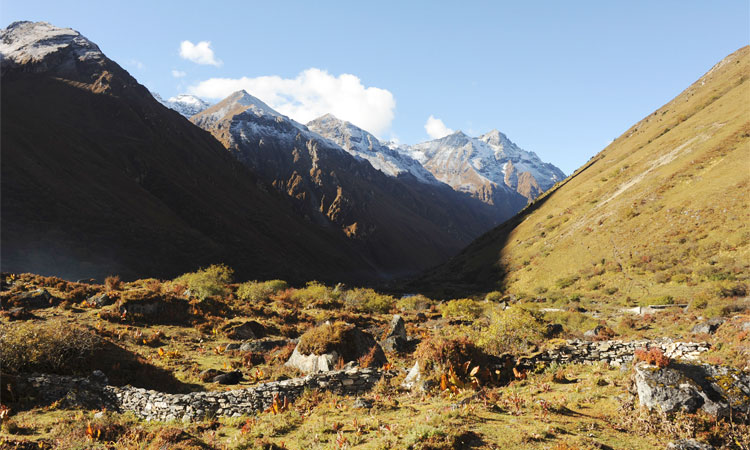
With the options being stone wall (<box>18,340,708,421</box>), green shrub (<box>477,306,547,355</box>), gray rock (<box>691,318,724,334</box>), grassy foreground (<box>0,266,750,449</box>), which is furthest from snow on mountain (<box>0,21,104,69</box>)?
gray rock (<box>691,318,724,334</box>)

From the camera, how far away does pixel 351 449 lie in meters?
9.09

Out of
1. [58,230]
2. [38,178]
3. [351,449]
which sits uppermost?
[38,178]

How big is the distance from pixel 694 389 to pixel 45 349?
2338cm

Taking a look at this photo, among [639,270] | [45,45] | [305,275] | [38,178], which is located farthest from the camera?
[45,45]

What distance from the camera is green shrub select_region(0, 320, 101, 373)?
14.6 m

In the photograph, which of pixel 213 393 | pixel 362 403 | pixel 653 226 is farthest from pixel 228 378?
pixel 653 226

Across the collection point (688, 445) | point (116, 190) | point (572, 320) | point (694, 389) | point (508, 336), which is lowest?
point (572, 320)

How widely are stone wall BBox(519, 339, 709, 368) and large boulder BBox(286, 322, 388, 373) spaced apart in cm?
767

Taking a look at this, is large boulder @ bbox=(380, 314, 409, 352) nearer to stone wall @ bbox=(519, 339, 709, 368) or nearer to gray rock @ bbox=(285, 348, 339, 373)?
gray rock @ bbox=(285, 348, 339, 373)

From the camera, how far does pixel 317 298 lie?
46719 mm

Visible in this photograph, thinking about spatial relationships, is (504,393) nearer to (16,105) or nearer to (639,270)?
(639,270)

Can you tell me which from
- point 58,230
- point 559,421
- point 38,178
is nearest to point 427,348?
point 559,421

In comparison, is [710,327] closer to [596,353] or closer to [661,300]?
[596,353]

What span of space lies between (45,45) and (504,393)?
19063 cm
